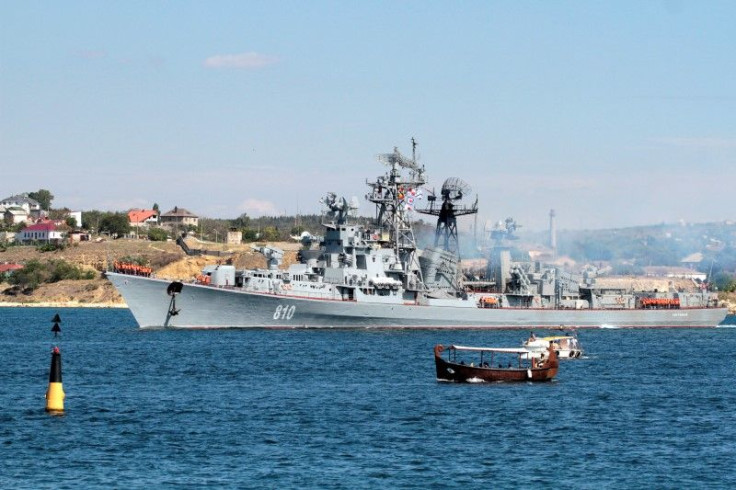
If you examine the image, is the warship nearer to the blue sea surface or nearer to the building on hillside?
the blue sea surface

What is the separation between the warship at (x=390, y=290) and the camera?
317 feet

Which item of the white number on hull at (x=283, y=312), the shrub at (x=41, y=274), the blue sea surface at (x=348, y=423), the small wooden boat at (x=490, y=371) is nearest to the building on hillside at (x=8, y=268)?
the shrub at (x=41, y=274)

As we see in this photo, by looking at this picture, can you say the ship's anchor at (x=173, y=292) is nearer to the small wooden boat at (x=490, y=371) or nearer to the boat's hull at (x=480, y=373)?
the small wooden boat at (x=490, y=371)

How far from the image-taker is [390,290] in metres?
102

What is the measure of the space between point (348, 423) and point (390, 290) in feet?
185

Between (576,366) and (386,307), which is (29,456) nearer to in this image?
(576,366)

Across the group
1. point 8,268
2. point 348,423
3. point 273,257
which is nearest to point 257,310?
point 273,257

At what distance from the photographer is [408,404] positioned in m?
51.7

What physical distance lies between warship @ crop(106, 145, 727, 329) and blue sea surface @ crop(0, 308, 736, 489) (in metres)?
17.7

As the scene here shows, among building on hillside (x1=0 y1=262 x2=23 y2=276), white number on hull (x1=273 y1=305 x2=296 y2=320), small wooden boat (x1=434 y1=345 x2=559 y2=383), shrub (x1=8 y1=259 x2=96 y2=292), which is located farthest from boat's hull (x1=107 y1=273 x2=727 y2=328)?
building on hillside (x1=0 y1=262 x2=23 y2=276)

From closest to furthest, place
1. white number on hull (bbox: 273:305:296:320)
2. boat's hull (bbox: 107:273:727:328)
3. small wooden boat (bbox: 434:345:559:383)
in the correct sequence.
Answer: small wooden boat (bbox: 434:345:559:383) → boat's hull (bbox: 107:273:727:328) → white number on hull (bbox: 273:305:296:320)

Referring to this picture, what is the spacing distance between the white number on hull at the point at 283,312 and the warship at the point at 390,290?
80mm

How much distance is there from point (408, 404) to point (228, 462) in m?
14.6

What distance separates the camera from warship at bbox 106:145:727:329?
3804 inches
